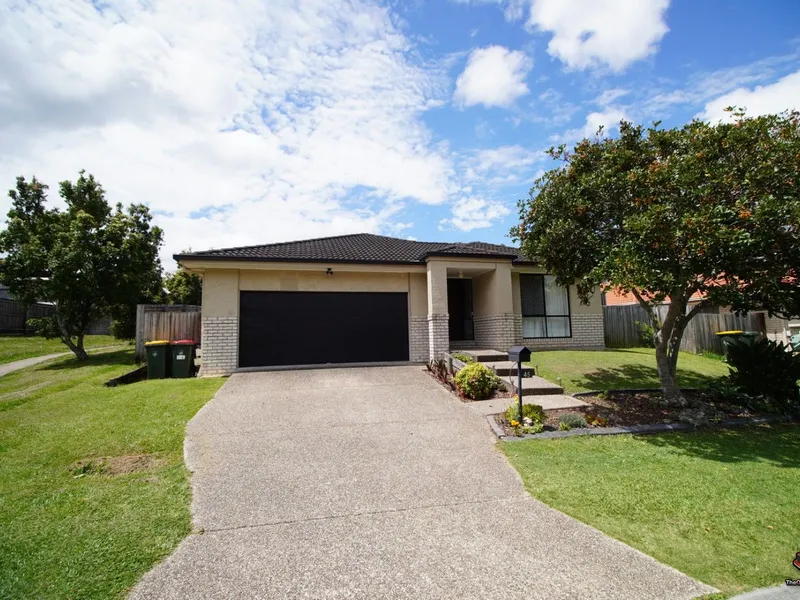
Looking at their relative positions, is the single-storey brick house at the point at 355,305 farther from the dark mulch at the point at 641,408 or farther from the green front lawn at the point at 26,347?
the green front lawn at the point at 26,347

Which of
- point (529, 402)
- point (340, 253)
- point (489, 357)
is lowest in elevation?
point (529, 402)

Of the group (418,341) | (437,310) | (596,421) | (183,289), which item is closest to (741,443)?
(596,421)

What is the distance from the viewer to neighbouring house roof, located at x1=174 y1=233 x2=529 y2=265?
36.8 ft

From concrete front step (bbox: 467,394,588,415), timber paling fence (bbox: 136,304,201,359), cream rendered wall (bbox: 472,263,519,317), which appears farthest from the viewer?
timber paling fence (bbox: 136,304,201,359)

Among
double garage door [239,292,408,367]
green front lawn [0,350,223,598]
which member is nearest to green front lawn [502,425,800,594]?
green front lawn [0,350,223,598]

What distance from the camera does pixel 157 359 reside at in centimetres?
1102

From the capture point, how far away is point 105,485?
14.7 feet

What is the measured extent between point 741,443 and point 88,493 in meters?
8.73

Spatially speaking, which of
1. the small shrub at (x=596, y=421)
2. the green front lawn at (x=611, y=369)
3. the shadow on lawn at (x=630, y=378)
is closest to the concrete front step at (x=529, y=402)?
the small shrub at (x=596, y=421)

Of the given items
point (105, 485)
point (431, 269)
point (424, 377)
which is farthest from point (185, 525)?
point (431, 269)

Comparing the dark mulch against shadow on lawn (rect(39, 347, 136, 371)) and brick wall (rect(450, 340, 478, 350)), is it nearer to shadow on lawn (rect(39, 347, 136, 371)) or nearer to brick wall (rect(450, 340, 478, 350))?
brick wall (rect(450, 340, 478, 350))

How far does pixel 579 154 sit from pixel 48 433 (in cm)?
1035

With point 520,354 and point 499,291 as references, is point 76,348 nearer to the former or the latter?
point 499,291

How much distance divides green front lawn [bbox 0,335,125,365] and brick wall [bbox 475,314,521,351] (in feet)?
58.9
